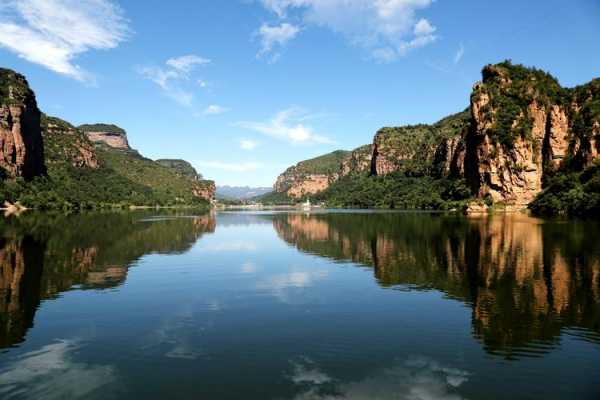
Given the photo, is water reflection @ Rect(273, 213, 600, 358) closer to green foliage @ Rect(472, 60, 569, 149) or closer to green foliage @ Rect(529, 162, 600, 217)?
green foliage @ Rect(529, 162, 600, 217)

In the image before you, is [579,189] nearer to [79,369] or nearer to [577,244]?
[577,244]

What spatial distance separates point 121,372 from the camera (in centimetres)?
1634

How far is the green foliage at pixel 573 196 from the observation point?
114 meters

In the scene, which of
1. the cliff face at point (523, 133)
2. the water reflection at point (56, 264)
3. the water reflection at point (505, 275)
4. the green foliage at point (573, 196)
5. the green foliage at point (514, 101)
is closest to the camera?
the water reflection at point (505, 275)

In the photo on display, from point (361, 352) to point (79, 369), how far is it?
34.9 feet

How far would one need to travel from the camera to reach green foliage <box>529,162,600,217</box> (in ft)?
375

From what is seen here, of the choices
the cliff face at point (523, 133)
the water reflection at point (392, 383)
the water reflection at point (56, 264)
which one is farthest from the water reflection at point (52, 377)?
the cliff face at point (523, 133)

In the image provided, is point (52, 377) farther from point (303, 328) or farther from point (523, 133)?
point (523, 133)

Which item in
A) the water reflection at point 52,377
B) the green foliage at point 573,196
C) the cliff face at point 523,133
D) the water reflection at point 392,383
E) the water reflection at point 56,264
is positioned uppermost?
the cliff face at point 523,133

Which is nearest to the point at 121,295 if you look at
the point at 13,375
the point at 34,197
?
the point at 13,375

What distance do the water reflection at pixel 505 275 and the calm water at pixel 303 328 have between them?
17 centimetres

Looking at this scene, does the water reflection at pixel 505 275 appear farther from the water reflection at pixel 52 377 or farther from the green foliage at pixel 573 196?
the green foliage at pixel 573 196

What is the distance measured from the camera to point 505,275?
115 ft

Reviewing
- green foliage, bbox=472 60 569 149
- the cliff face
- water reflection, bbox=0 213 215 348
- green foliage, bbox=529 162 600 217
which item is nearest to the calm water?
water reflection, bbox=0 213 215 348
